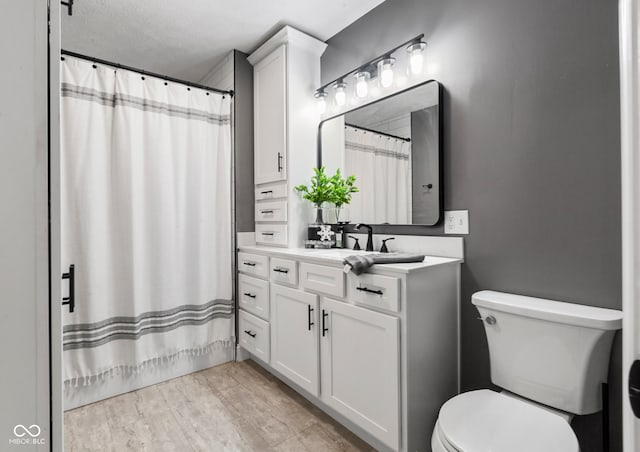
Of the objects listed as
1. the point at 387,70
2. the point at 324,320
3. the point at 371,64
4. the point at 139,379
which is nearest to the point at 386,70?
the point at 387,70

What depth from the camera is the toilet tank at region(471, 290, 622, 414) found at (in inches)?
47.1

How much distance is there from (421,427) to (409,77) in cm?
188

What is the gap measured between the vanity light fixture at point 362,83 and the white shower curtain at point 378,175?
9.4 inches

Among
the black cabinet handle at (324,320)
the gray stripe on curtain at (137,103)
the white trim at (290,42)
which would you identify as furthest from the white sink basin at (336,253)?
the white trim at (290,42)

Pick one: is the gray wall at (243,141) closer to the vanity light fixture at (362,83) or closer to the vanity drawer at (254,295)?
the vanity drawer at (254,295)

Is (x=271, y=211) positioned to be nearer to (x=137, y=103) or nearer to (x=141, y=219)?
(x=141, y=219)

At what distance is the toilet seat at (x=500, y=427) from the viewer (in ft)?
3.33

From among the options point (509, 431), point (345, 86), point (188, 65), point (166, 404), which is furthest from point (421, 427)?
point (188, 65)

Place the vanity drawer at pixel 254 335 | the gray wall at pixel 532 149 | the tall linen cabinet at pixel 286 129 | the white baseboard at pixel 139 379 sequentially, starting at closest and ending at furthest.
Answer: the gray wall at pixel 532 149
the white baseboard at pixel 139 379
the vanity drawer at pixel 254 335
the tall linen cabinet at pixel 286 129

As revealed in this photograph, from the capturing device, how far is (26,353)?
502 mm

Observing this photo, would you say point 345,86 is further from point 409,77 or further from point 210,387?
point 210,387

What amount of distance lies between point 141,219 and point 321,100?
1.59 m

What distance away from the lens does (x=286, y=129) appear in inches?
97.7

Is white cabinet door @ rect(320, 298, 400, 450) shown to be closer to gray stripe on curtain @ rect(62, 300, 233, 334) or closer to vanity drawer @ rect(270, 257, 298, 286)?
vanity drawer @ rect(270, 257, 298, 286)
